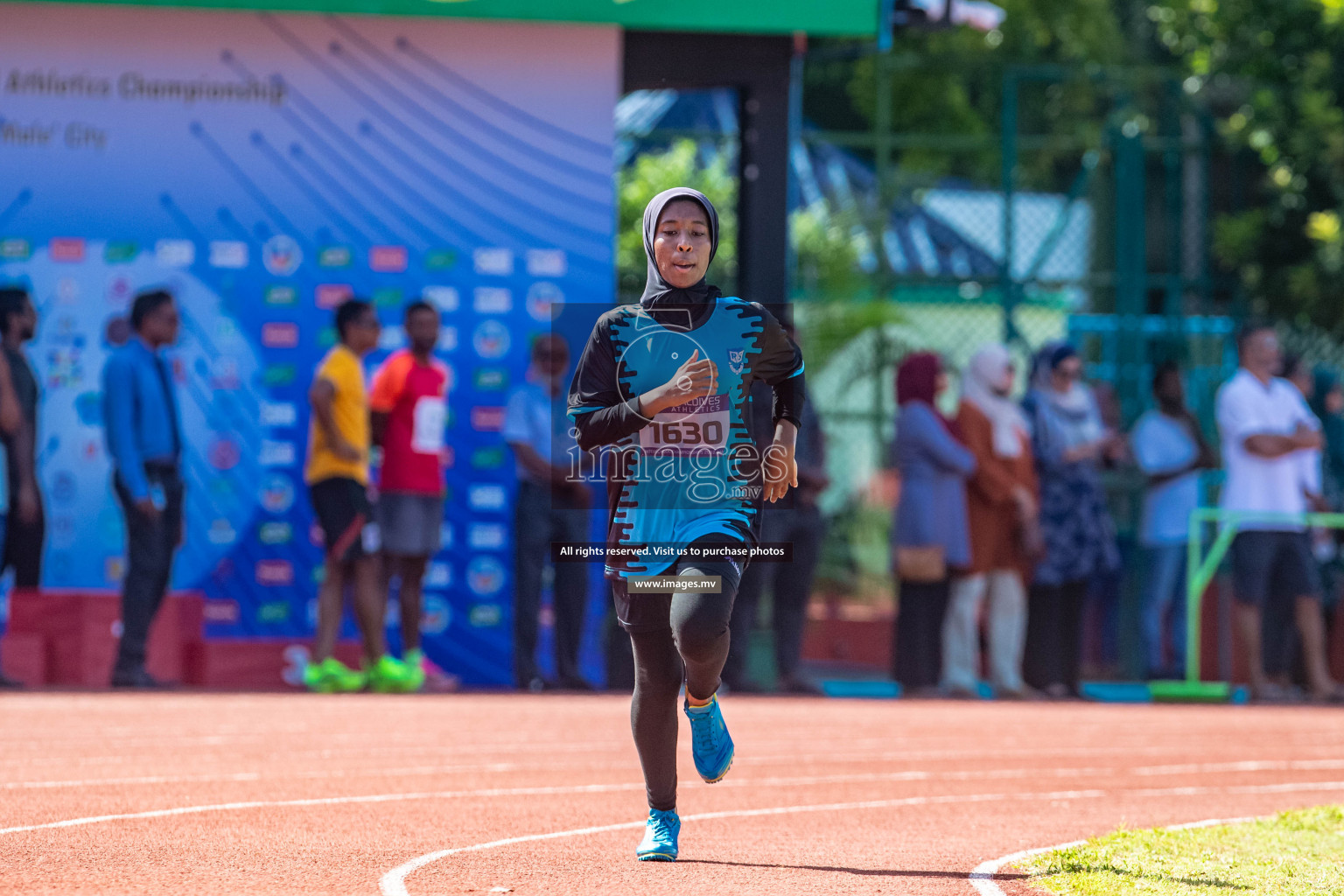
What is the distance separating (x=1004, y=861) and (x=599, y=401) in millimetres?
2107

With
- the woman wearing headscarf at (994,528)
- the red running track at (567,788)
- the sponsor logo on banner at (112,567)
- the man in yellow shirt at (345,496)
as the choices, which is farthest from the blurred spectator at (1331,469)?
the sponsor logo on banner at (112,567)

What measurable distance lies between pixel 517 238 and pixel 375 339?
4.34 ft

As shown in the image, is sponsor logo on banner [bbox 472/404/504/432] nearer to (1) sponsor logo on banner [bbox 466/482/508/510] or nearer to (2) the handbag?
(1) sponsor logo on banner [bbox 466/482/508/510]

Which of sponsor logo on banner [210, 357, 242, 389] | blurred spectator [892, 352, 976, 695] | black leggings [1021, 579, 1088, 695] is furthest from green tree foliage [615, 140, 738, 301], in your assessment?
sponsor logo on banner [210, 357, 242, 389]

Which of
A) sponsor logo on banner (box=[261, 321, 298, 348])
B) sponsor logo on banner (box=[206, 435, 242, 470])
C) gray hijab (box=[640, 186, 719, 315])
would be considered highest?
sponsor logo on banner (box=[261, 321, 298, 348])

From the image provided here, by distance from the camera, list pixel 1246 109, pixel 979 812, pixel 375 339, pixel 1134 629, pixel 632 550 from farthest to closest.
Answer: pixel 1246 109, pixel 1134 629, pixel 375 339, pixel 979 812, pixel 632 550

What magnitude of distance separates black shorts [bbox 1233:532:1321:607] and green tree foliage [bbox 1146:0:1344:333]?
3624 mm

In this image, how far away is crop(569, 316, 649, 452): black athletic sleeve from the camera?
6.41 metres

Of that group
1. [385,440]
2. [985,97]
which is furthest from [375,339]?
[985,97]

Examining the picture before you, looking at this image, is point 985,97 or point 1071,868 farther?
point 985,97

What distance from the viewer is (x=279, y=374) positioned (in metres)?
14.1

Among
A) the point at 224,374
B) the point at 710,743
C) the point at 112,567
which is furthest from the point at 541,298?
the point at 710,743

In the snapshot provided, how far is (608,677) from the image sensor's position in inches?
560

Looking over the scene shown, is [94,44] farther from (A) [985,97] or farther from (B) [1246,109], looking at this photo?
(A) [985,97]
